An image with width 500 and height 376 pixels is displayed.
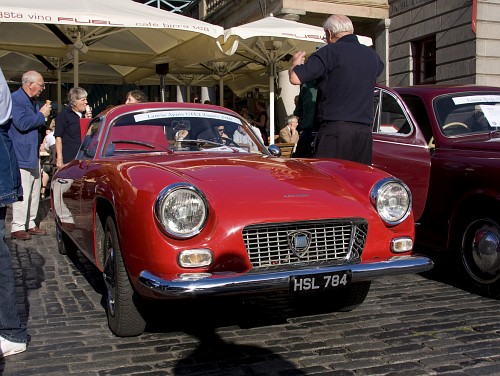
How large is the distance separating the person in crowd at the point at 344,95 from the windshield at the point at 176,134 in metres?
0.62

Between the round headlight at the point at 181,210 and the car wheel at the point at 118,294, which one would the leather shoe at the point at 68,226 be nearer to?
the car wheel at the point at 118,294

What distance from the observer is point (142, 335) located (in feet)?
12.8

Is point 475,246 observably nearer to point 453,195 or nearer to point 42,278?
point 453,195

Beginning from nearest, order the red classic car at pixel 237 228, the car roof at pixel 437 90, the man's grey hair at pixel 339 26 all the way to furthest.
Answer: the red classic car at pixel 237 228
the man's grey hair at pixel 339 26
the car roof at pixel 437 90

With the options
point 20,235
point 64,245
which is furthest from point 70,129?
point 64,245

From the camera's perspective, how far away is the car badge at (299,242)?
3.52 metres

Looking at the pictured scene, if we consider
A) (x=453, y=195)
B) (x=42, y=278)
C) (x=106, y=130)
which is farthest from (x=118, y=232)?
(x=453, y=195)

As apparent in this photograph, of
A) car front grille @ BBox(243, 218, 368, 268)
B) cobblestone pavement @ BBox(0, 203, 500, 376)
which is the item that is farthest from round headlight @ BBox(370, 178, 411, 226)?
cobblestone pavement @ BBox(0, 203, 500, 376)

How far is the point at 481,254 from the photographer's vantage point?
4863 mm

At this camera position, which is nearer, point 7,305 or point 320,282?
point 320,282

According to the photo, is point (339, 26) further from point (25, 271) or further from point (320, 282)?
point (25, 271)

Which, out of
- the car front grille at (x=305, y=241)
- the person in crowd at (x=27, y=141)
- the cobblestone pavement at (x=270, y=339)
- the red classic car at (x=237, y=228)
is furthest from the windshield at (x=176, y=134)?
the person in crowd at (x=27, y=141)

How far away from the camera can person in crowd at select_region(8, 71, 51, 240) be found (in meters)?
7.00

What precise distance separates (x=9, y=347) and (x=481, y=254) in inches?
138
